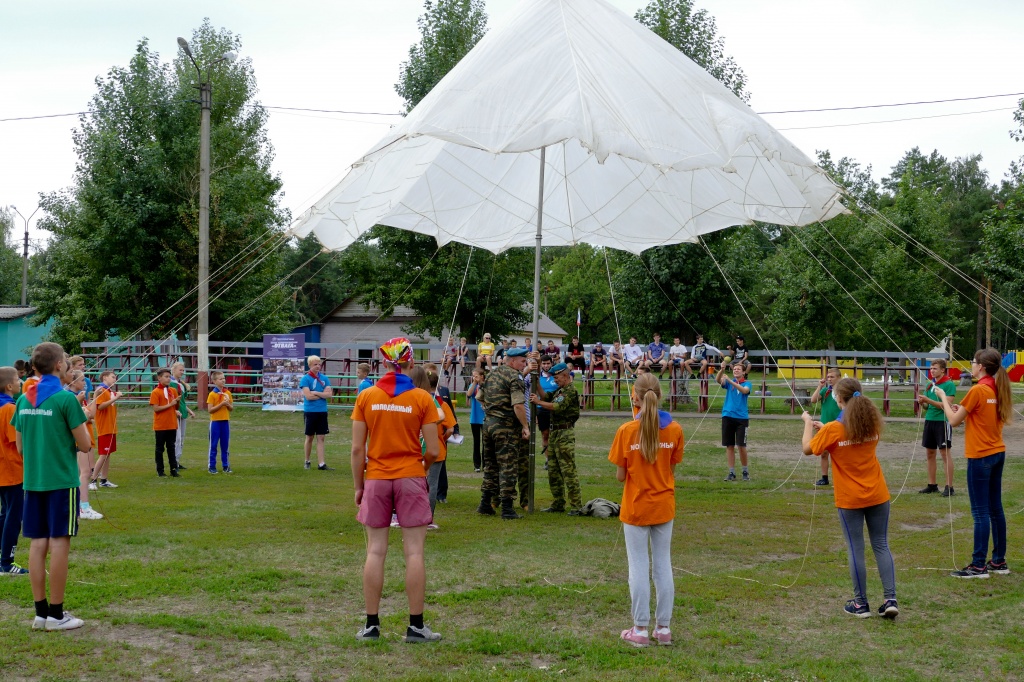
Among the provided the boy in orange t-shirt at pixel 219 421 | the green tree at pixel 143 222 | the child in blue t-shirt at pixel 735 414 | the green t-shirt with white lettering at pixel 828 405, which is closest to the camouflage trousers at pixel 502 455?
the child in blue t-shirt at pixel 735 414

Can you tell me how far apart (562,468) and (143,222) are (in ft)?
72.8

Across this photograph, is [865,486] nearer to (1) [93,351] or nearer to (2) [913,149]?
(1) [93,351]

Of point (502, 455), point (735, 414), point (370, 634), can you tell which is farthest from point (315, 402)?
point (370, 634)

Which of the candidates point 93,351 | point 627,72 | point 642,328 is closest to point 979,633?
point 627,72

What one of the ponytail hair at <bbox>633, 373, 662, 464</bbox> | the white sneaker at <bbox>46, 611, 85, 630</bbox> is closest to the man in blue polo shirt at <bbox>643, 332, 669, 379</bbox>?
the ponytail hair at <bbox>633, 373, 662, 464</bbox>

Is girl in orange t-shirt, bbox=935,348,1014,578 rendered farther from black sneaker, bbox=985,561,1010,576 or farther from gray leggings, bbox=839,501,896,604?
gray leggings, bbox=839,501,896,604

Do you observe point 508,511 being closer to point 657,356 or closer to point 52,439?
point 52,439

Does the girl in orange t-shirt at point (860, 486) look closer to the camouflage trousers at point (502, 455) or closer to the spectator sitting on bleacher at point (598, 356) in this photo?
→ the camouflage trousers at point (502, 455)

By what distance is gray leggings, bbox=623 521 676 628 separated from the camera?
5641 mm

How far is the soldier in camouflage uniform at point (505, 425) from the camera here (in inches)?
396

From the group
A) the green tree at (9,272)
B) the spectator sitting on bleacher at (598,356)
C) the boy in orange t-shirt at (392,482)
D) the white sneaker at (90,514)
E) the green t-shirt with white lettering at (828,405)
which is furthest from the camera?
the green tree at (9,272)

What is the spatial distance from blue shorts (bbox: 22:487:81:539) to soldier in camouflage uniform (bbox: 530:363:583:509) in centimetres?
550

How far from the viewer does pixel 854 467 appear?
6.18m

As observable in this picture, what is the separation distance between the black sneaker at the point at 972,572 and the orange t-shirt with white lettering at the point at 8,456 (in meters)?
7.60
